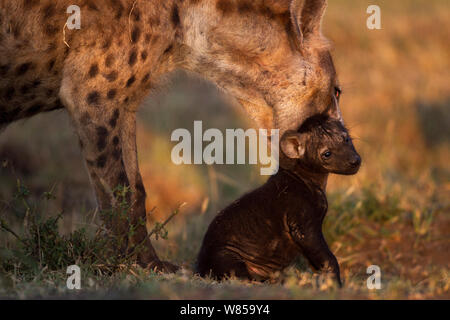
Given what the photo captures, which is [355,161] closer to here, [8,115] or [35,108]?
[35,108]

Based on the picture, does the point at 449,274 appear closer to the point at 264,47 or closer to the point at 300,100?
the point at 300,100

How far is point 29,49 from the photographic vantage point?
164 inches

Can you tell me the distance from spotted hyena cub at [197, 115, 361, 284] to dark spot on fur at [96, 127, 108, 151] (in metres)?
0.80

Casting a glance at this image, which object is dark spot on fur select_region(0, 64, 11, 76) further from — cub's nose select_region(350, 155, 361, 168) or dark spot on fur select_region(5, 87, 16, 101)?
cub's nose select_region(350, 155, 361, 168)

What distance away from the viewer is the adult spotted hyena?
4.15 m

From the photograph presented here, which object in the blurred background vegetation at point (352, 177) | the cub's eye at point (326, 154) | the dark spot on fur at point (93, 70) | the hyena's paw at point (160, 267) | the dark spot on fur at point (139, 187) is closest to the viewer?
the blurred background vegetation at point (352, 177)

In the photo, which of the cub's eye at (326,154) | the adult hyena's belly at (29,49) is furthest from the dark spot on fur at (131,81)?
the cub's eye at (326,154)

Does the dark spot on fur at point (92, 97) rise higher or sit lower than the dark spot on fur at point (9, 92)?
lower

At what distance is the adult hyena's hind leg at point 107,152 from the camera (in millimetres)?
4152

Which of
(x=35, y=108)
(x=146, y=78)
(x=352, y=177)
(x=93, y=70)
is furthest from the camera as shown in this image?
(x=352, y=177)

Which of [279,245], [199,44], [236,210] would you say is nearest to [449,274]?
[279,245]

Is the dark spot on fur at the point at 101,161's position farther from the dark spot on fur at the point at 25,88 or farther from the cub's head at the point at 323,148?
the cub's head at the point at 323,148

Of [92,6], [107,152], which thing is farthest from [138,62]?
[107,152]

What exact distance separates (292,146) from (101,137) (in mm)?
1113
